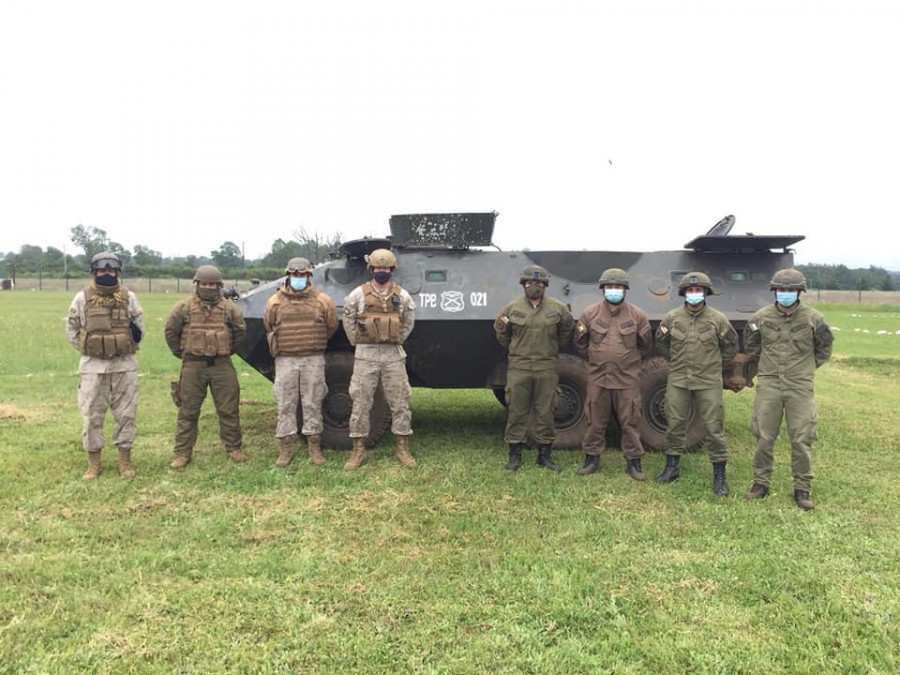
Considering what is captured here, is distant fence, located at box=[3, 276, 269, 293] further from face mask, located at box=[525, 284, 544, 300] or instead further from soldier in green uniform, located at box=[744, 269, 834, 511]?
soldier in green uniform, located at box=[744, 269, 834, 511]

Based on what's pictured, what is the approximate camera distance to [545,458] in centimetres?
569

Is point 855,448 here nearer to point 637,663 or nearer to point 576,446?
point 576,446

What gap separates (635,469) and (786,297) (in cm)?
180

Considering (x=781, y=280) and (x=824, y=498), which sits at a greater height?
(x=781, y=280)

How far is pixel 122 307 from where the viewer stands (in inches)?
210

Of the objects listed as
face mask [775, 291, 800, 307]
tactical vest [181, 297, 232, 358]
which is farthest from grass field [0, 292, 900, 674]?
face mask [775, 291, 800, 307]

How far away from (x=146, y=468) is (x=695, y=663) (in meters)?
4.55

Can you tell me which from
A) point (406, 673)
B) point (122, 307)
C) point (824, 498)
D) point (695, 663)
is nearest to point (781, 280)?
point (824, 498)

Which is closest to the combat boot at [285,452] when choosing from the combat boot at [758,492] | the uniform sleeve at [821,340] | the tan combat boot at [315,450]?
the tan combat boot at [315,450]

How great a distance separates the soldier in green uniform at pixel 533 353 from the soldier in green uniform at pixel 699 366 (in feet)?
2.92

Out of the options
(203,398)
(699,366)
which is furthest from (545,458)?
(203,398)

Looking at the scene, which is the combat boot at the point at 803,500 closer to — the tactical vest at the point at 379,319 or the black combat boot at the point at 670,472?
the black combat boot at the point at 670,472

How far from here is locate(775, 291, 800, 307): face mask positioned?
15.5 ft

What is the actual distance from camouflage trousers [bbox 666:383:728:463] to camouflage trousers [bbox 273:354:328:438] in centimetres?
300
